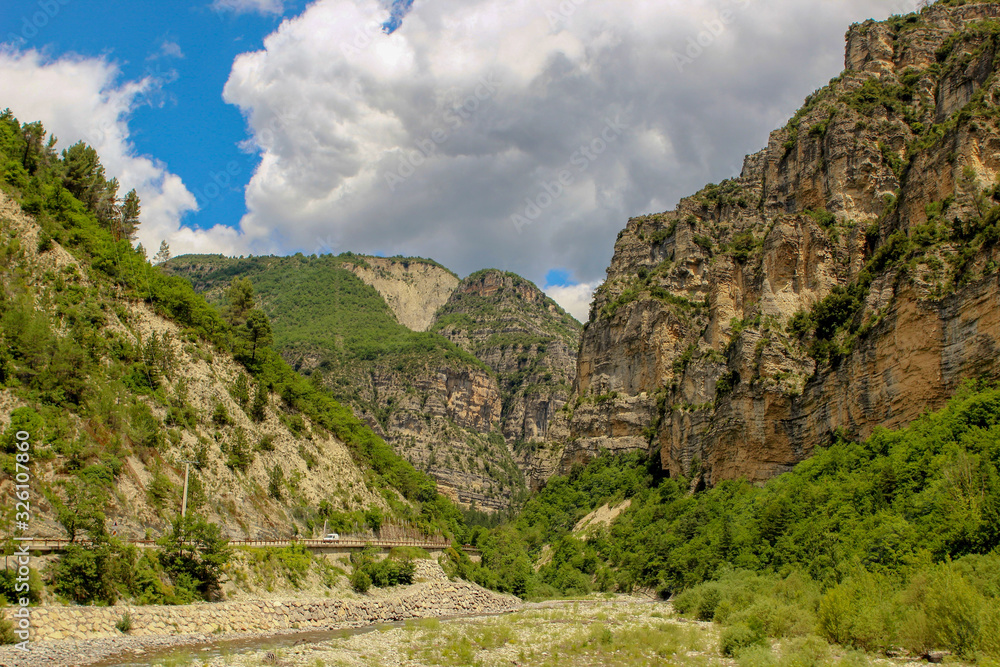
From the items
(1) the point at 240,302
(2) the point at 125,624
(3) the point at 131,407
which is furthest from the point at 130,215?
(2) the point at 125,624

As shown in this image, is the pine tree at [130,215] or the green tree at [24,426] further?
the pine tree at [130,215]

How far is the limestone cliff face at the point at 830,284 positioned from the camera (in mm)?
46312

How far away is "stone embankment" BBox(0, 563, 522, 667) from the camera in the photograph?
Result: 2658 centimetres

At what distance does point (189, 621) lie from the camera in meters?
33.5

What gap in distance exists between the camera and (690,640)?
35.4m

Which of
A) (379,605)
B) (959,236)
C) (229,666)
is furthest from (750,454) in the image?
(229,666)

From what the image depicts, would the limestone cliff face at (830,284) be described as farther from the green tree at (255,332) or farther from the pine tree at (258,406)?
the green tree at (255,332)

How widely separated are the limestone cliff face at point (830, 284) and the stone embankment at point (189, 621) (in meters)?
32.6

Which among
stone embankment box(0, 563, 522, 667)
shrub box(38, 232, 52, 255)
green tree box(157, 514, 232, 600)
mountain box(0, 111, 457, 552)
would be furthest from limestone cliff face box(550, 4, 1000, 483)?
shrub box(38, 232, 52, 255)

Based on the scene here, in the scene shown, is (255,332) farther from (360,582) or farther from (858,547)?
(858,547)

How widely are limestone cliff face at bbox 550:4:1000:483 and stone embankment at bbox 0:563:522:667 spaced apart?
32.6 meters

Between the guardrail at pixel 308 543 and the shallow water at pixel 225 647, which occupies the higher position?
the guardrail at pixel 308 543

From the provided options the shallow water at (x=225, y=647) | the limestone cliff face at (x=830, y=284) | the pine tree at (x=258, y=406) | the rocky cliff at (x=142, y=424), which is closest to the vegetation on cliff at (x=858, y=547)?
the limestone cliff face at (x=830, y=284)

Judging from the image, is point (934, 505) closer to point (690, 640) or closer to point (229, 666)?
point (690, 640)
